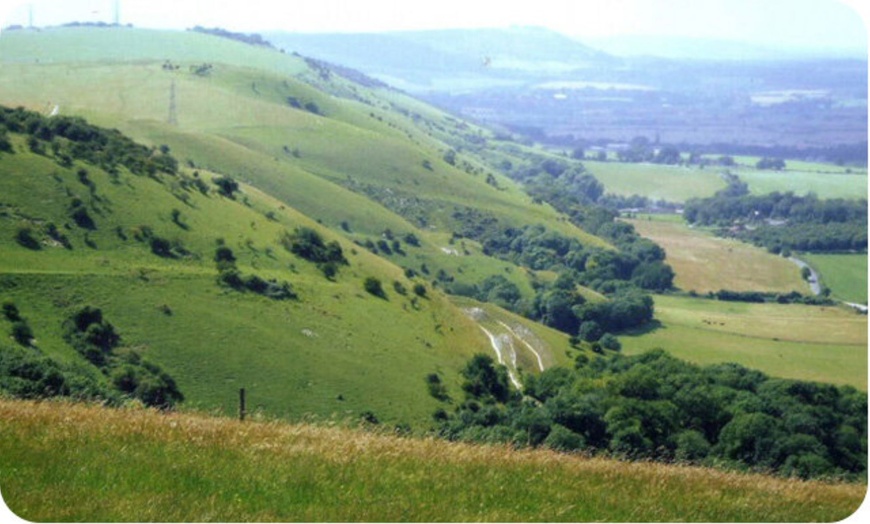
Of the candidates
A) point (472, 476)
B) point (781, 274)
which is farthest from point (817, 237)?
point (472, 476)

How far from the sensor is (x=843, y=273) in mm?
125750

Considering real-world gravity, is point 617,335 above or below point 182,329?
below

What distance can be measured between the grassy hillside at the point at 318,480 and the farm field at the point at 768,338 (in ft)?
210

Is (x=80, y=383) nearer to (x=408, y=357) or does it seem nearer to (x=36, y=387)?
(x=36, y=387)

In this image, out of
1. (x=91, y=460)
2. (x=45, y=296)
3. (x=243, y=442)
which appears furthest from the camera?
(x=45, y=296)

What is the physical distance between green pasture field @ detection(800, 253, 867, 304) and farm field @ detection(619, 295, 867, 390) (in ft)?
35.3

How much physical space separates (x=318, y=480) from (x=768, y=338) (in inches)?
3228

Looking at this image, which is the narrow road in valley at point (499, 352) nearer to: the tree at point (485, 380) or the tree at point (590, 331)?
the tree at point (485, 380)

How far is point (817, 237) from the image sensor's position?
14150 cm

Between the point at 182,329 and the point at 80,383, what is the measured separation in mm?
22970

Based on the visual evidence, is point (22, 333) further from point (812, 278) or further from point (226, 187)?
point (812, 278)

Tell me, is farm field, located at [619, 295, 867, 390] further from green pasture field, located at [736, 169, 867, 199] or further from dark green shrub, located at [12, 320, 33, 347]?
green pasture field, located at [736, 169, 867, 199]

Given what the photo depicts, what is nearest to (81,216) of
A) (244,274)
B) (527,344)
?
(244,274)

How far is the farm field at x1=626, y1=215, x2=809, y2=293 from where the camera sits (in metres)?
116
